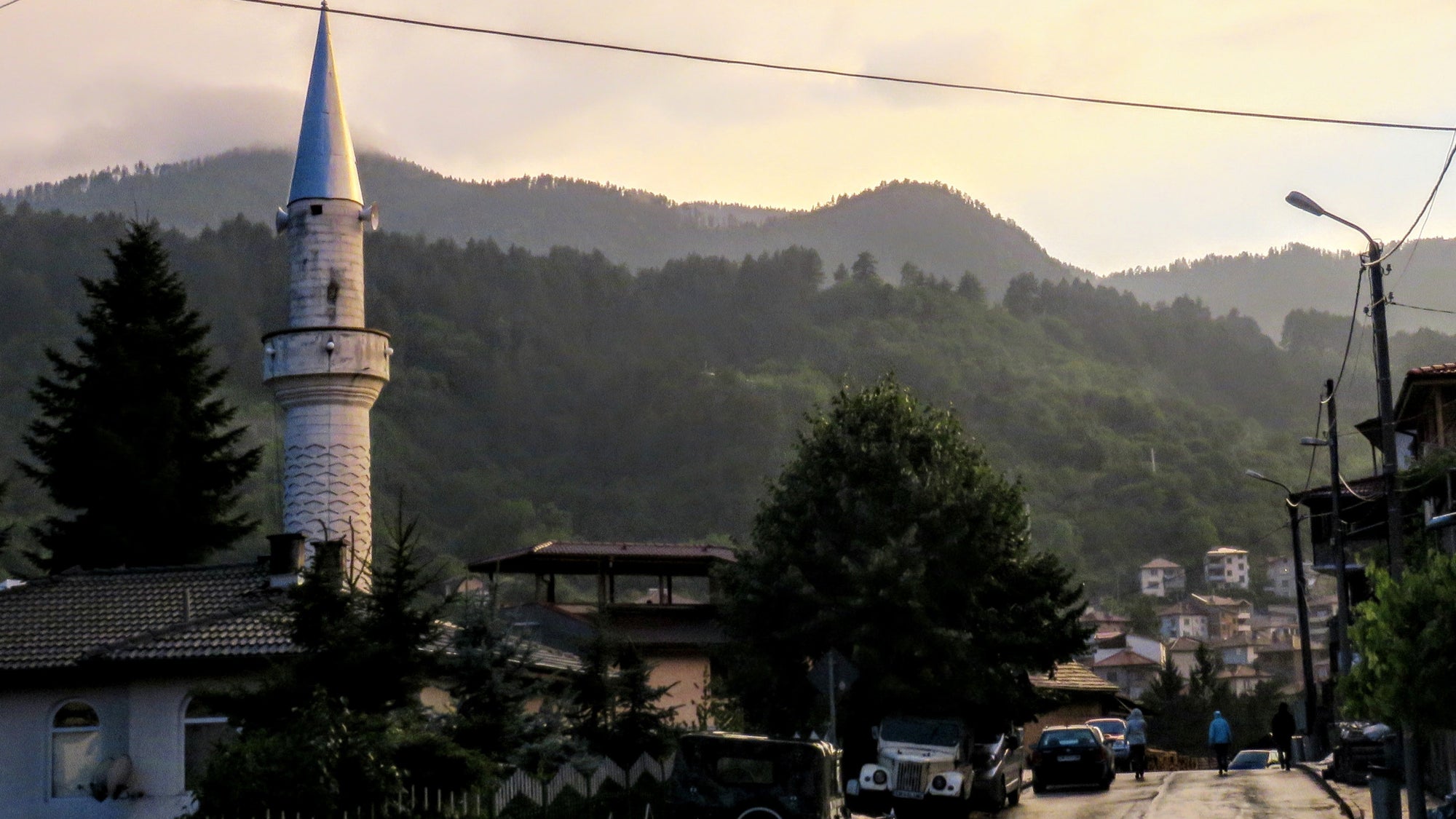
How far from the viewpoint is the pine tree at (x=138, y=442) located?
1686 inches

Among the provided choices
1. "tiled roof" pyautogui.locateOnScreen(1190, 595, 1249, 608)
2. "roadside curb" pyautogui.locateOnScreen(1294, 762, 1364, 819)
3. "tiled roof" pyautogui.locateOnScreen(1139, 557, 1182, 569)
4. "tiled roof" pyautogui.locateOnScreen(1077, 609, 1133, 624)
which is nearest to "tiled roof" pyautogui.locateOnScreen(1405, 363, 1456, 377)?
"roadside curb" pyautogui.locateOnScreen(1294, 762, 1364, 819)

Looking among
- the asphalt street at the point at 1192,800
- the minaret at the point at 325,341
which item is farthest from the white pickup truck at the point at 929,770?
the minaret at the point at 325,341

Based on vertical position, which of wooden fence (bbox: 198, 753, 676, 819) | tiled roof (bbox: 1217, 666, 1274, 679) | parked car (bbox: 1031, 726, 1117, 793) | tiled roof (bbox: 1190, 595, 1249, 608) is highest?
tiled roof (bbox: 1190, 595, 1249, 608)

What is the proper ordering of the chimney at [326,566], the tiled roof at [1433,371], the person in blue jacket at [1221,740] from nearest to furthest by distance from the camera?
1. the chimney at [326,566]
2. the person in blue jacket at [1221,740]
3. the tiled roof at [1433,371]

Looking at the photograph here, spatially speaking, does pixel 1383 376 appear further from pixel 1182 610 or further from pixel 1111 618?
pixel 1182 610

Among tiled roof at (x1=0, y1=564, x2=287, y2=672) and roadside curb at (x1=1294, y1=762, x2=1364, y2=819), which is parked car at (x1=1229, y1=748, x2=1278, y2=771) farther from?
tiled roof at (x1=0, y1=564, x2=287, y2=672)

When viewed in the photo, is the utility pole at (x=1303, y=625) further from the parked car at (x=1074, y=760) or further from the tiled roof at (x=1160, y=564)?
the tiled roof at (x=1160, y=564)

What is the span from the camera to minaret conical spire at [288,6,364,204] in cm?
3566

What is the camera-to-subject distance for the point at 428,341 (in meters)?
147

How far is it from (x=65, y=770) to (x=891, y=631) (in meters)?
13.8

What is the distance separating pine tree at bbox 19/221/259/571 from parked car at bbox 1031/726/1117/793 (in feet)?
75.4

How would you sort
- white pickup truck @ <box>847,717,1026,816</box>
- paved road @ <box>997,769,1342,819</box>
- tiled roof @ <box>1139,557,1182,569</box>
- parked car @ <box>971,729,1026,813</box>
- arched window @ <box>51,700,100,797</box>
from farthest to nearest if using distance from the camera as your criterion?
tiled roof @ <box>1139,557,1182,569</box> < parked car @ <box>971,729,1026,813</box> < arched window @ <box>51,700,100,797</box> < white pickup truck @ <box>847,717,1026,816</box> < paved road @ <box>997,769,1342,819</box>

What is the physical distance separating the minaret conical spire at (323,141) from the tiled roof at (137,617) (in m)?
9.09

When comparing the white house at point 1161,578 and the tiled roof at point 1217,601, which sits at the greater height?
the white house at point 1161,578
